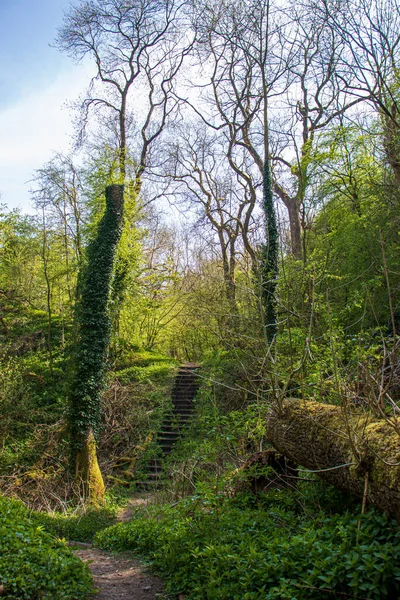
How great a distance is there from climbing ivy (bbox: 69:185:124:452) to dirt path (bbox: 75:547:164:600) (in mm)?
5349

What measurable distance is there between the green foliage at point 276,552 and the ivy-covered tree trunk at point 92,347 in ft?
19.2

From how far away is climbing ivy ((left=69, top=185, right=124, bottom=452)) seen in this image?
36.2 feet

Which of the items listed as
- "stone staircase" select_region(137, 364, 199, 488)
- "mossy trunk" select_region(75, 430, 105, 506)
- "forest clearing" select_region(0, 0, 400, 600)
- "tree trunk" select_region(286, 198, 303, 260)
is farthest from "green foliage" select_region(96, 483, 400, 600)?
"tree trunk" select_region(286, 198, 303, 260)

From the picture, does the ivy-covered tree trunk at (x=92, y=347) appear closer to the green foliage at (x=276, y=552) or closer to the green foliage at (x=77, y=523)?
the green foliage at (x=77, y=523)

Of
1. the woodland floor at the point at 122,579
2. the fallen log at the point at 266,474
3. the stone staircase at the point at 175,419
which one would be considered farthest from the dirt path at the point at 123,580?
the stone staircase at the point at 175,419

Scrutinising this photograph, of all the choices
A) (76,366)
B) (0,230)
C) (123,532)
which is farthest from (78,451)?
(0,230)

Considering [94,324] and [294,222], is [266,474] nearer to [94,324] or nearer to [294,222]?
[94,324]

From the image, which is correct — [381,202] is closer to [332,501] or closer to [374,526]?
[332,501]

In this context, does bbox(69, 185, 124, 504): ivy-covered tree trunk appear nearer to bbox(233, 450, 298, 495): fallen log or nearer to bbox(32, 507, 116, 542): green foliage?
bbox(32, 507, 116, 542): green foliage

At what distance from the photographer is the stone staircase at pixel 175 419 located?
11.7m

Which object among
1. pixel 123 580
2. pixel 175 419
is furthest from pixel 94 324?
pixel 123 580

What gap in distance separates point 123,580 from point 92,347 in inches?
289

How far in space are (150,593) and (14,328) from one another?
56.1ft

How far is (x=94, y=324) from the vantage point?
1180 cm
